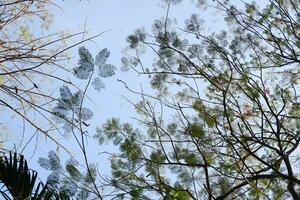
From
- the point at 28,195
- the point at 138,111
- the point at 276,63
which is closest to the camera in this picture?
the point at 28,195

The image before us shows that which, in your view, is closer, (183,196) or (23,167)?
(23,167)

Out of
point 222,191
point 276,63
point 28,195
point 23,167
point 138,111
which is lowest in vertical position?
point 28,195

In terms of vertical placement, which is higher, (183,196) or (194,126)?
(194,126)

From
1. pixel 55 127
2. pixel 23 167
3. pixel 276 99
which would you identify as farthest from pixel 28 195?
pixel 276 99

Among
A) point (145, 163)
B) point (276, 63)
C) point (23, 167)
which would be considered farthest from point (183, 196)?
point (276, 63)

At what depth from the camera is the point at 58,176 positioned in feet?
10.7

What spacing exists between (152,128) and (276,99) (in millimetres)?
1304

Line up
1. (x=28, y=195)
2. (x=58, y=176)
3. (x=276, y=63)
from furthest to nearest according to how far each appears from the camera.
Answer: (x=276, y=63) < (x=58, y=176) < (x=28, y=195)

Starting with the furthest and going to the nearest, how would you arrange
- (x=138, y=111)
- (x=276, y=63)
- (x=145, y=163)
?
(x=276, y=63), (x=138, y=111), (x=145, y=163)

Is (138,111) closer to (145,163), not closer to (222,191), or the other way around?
(145,163)

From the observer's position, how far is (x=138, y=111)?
13.9 feet

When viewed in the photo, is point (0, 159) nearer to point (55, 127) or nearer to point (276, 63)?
point (55, 127)

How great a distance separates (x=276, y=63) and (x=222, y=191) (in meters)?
1.54

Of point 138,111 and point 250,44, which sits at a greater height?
point 250,44
